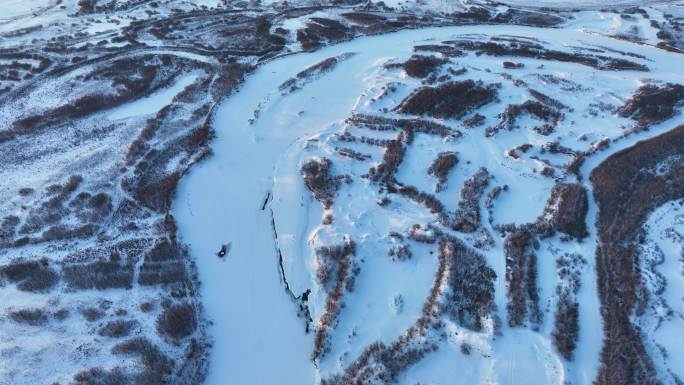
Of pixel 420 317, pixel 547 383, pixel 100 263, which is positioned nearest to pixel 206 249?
pixel 100 263

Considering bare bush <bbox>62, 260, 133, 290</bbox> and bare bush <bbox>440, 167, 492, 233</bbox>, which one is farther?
bare bush <bbox>440, 167, 492, 233</bbox>

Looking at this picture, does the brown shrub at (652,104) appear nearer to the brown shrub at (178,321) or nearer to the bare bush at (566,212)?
the bare bush at (566,212)

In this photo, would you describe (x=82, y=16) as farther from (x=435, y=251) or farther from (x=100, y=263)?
(x=435, y=251)

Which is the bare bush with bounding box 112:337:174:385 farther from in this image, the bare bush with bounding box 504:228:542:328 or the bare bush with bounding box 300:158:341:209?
the bare bush with bounding box 504:228:542:328

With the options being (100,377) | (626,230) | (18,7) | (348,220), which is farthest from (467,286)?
(18,7)

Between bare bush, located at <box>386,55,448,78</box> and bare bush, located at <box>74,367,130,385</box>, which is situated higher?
bare bush, located at <box>386,55,448,78</box>

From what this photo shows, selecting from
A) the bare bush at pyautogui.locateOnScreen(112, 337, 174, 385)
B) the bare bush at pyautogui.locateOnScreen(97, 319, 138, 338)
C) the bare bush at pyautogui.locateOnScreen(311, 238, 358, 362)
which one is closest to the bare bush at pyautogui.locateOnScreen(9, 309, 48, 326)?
the bare bush at pyautogui.locateOnScreen(97, 319, 138, 338)

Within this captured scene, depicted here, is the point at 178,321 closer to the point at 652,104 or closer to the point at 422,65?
the point at 422,65

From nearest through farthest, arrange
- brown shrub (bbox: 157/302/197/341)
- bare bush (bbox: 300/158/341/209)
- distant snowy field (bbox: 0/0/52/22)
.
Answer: brown shrub (bbox: 157/302/197/341), bare bush (bbox: 300/158/341/209), distant snowy field (bbox: 0/0/52/22)

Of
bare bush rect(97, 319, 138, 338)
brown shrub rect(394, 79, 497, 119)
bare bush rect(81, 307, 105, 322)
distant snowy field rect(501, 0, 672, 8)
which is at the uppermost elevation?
distant snowy field rect(501, 0, 672, 8)
